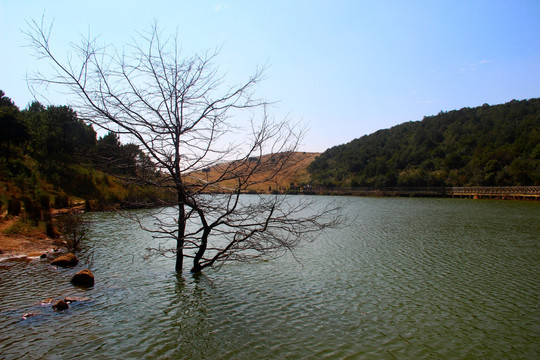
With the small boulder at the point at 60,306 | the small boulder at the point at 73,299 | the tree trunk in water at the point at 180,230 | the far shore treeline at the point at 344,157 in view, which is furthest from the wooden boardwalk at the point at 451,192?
the small boulder at the point at 60,306

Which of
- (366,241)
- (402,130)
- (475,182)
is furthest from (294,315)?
(402,130)

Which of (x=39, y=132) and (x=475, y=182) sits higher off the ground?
(x=39, y=132)

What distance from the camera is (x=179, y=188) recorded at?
9.49 metres

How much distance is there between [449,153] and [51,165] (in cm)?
7330

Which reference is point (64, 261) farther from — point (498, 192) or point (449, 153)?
point (449, 153)

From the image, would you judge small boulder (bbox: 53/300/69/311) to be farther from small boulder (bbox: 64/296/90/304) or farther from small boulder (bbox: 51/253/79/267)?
small boulder (bbox: 51/253/79/267)

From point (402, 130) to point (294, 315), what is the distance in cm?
10278

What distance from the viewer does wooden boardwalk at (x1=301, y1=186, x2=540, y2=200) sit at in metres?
50.7

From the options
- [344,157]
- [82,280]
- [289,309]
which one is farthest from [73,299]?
[344,157]

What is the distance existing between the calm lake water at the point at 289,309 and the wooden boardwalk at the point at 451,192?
40.6 meters

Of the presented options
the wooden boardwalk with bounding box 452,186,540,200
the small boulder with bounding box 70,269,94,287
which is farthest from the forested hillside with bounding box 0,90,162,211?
the wooden boardwalk with bounding box 452,186,540,200

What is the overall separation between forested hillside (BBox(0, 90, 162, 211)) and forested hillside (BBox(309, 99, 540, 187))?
5685 centimetres

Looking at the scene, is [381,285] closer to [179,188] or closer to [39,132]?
[179,188]

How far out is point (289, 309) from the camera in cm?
869
